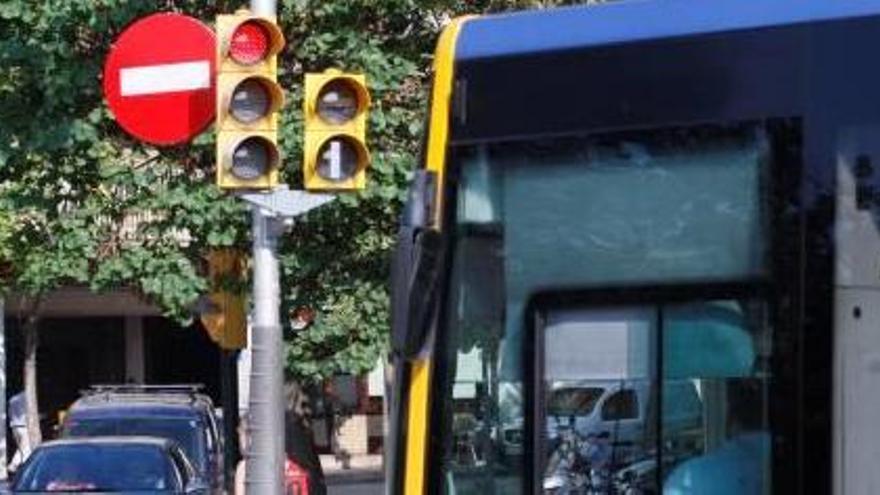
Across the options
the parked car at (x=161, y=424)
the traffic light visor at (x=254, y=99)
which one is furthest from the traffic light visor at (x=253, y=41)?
the parked car at (x=161, y=424)

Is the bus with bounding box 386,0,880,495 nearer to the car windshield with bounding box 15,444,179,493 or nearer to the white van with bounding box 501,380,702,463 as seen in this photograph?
the white van with bounding box 501,380,702,463

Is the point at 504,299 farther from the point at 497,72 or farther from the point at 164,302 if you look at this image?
the point at 164,302

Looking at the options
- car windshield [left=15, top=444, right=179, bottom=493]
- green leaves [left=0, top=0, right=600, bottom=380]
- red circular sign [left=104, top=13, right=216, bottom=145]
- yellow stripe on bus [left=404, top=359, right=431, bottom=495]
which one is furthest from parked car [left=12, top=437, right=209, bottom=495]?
yellow stripe on bus [left=404, top=359, right=431, bottom=495]

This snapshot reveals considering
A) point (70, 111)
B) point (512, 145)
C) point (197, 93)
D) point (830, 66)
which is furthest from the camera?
point (70, 111)

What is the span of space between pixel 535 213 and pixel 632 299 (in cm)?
38

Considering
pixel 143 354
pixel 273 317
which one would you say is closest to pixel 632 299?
pixel 273 317

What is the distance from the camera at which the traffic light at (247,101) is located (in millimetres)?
8867

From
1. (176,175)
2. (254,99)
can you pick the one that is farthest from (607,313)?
(176,175)

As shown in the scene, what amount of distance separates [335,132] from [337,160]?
0.16 m

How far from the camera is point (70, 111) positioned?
37.8 ft

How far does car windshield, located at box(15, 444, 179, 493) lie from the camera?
619 inches

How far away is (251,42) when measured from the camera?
29.5 feet

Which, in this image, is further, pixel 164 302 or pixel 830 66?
pixel 164 302

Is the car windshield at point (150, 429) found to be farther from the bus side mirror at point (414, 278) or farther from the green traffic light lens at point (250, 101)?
the bus side mirror at point (414, 278)
